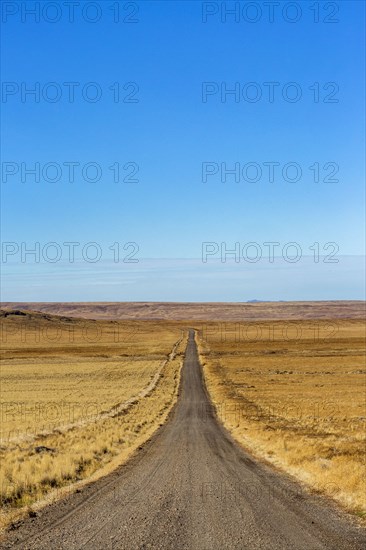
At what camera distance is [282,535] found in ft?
29.9

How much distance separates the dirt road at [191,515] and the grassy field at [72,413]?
4.35ft

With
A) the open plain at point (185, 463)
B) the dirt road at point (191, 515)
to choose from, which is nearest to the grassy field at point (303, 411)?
the open plain at point (185, 463)

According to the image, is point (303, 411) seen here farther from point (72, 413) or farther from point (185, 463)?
point (185, 463)

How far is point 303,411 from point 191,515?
2367 cm

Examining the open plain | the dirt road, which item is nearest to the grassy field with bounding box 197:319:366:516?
the open plain

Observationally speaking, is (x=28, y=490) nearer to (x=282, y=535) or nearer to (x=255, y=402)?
(x=282, y=535)

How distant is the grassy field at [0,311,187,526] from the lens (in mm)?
15273

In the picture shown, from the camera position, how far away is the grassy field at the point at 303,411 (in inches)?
606

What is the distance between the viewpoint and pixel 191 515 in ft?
34.7

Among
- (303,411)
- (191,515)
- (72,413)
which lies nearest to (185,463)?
(191,515)

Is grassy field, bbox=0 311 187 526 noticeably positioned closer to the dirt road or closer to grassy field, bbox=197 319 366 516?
the dirt road

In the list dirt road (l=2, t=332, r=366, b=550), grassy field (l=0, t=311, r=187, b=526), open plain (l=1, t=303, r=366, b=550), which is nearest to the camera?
dirt road (l=2, t=332, r=366, b=550)

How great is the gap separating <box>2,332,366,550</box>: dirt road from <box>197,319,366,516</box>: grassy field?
1.31 metres

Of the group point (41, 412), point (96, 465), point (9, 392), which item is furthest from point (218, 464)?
point (9, 392)
